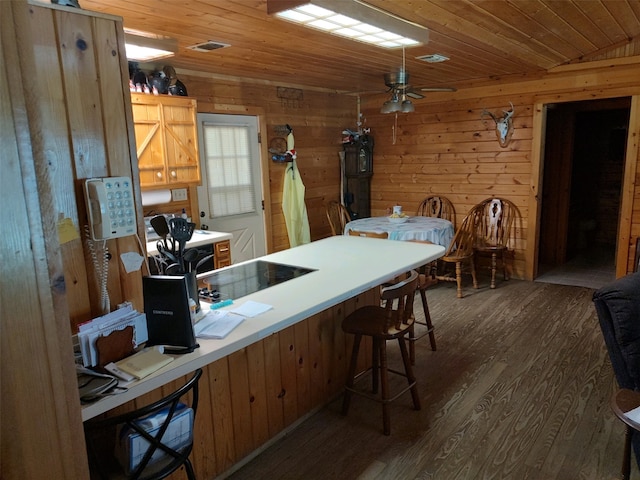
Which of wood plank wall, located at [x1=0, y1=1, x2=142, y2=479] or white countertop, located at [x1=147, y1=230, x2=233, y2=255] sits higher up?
wood plank wall, located at [x1=0, y1=1, x2=142, y2=479]

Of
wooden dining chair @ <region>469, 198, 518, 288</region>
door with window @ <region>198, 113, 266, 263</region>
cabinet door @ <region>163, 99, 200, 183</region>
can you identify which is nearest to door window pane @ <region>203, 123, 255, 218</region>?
door with window @ <region>198, 113, 266, 263</region>

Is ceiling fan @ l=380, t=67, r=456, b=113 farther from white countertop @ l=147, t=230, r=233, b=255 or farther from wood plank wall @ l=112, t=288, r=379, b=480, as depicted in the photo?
wood plank wall @ l=112, t=288, r=379, b=480

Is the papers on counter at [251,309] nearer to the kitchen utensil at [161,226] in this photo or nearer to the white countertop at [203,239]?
the kitchen utensil at [161,226]

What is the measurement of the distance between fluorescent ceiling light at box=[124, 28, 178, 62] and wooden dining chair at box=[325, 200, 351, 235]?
3234mm

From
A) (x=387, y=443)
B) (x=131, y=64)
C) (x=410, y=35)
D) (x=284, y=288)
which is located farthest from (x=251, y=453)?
(x=131, y=64)

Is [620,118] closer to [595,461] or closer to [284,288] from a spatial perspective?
[595,461]

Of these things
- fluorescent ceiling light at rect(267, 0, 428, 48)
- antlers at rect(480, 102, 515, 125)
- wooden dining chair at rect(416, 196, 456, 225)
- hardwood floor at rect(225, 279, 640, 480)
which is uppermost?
fluorescent ceiling light at rect(267, 0, 428, 48)

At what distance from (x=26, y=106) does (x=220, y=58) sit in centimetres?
326

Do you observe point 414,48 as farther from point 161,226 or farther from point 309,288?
point 161,226

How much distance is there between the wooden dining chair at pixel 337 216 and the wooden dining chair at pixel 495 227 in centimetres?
154

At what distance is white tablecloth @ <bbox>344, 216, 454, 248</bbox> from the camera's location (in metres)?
4.59

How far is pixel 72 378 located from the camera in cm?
93

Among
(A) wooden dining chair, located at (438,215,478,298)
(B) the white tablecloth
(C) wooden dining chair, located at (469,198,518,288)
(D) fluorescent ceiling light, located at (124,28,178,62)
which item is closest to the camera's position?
(D) fluorescent ceiling light, located at (124,28,178,62)

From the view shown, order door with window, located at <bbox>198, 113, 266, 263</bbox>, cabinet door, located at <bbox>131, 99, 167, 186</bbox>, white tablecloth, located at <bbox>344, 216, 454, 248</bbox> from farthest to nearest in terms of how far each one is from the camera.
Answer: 1. white tablecloth, located at <bbox>344, 216, 454, 248</bbox>
2. door with window, located at <bbox>198, 113, 266, 263</bbox>
3. cabinet door, located at <bbox>131, 99, 167, 186</bbox>
